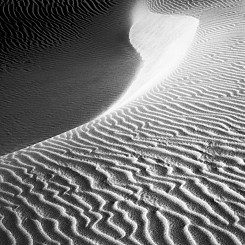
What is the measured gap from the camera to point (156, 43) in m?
15.0

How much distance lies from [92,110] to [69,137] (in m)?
3.49

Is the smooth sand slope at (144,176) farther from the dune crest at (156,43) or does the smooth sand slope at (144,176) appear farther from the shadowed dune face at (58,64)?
the shadowed dune face at (58,64)

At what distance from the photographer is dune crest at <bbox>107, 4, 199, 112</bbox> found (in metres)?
10.5

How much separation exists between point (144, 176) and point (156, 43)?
1068 centimetres

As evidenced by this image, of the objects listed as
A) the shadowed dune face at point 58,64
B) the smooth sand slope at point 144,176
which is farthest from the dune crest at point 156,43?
the smooth sand slope at point 144,176

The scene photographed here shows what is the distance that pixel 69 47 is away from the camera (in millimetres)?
17516

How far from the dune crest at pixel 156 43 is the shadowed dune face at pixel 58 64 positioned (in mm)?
482

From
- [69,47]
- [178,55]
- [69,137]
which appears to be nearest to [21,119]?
[69,137]

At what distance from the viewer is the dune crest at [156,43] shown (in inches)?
415

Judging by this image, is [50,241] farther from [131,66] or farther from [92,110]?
[131,66]

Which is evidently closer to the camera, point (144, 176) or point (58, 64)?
point (144, 176)

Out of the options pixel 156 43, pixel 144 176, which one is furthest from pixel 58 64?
pixel 144 176

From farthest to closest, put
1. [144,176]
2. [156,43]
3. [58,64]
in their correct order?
[58,64]
[156,43]
[144,176]

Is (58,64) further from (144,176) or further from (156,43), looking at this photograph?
(144,176)
